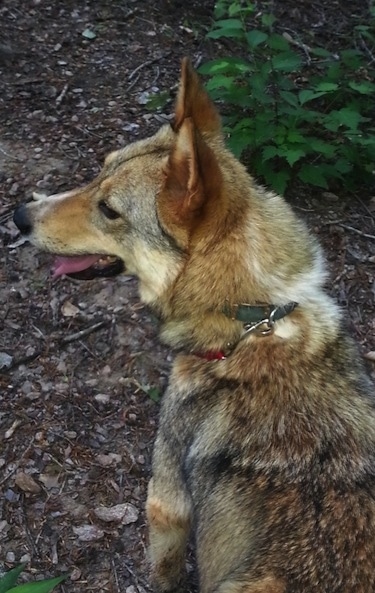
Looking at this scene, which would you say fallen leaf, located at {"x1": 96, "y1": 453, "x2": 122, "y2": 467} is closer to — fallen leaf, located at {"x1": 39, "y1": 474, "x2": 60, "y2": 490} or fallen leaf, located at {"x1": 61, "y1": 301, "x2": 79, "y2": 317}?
fallen leaf, located at {"x1": 39, "y1": 474, "x2": 60, "y2": 490}

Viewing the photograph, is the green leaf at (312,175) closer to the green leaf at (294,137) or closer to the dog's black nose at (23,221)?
the green leaf at (294,137)

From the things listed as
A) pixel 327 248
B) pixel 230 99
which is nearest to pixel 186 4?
pixel 230 99

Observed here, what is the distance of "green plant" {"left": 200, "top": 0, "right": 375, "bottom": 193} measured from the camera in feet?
15.4

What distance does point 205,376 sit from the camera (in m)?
2.92

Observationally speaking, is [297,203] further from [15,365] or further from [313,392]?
[313,392]

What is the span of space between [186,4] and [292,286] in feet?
16.8

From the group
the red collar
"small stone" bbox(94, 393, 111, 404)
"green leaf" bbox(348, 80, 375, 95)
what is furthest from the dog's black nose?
"green leaf" bbox(348, 80, 375, 95)

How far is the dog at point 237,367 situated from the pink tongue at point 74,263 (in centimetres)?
2

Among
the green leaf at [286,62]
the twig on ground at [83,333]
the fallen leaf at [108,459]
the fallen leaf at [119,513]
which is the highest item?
the green leaf at [286,62]

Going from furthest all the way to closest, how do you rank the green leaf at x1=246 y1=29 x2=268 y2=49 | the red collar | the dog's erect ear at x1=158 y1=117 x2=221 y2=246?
the green leaf at x1=246 y1=29 x2=268 y2=49 → the red collar → the dog's erect ear at x1=158 y1=117 x2=221 y2=246

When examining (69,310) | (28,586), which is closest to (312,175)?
(69,310)

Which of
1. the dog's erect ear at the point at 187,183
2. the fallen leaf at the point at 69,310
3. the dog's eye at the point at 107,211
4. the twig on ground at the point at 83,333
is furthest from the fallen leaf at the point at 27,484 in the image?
the dog's erect ear at the point at 187,183

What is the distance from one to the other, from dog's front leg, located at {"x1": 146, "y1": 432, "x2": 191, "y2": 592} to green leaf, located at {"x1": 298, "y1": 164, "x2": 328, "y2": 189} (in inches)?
100

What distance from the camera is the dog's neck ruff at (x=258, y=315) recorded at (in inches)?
108
